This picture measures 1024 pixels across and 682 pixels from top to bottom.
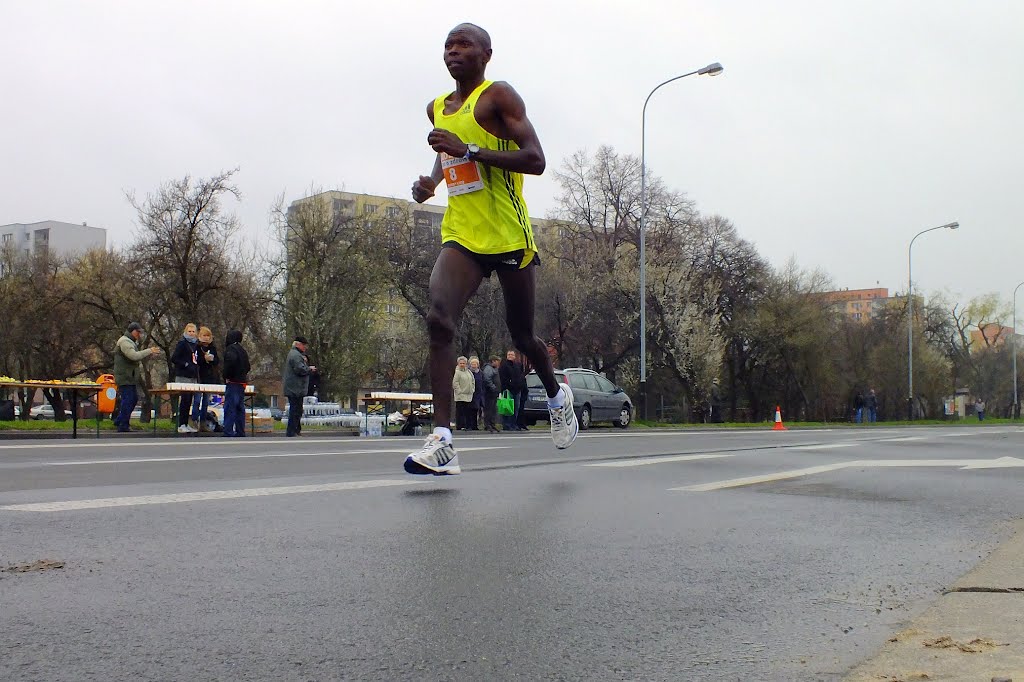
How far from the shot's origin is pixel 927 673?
87.5 inches

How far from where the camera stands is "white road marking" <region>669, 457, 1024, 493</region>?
6.16 meters

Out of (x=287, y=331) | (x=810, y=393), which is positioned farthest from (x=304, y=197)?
(x=810, y=393)

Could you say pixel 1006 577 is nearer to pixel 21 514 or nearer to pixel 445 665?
pixel 445 665

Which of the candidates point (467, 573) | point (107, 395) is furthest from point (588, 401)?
point (467, 573)

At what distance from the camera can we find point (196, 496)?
498cm

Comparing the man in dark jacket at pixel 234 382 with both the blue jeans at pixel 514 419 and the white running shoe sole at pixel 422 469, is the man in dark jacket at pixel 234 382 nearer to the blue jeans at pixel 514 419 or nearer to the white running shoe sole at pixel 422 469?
the blue jeans at pixel 514 419

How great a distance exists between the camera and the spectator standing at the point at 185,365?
1827 cm

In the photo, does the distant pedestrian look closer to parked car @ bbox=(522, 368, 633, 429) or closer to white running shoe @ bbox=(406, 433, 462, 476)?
parked car @ bbox=(522, 368, 633, 429)

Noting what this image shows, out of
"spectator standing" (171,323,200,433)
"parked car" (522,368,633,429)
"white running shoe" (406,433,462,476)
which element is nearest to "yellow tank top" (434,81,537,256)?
"white running shoe" (406,433,462,476)

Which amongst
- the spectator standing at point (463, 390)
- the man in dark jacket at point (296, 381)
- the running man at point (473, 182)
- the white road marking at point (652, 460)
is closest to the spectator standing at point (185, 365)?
Result: the man in dark jacket at point (296, 381)

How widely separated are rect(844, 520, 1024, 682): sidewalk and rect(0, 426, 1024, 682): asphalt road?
0.27 feet

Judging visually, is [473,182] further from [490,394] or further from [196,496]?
[490,394]

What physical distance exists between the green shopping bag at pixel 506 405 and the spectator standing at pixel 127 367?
27.9 ft

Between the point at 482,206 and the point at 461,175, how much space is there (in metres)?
0.23
